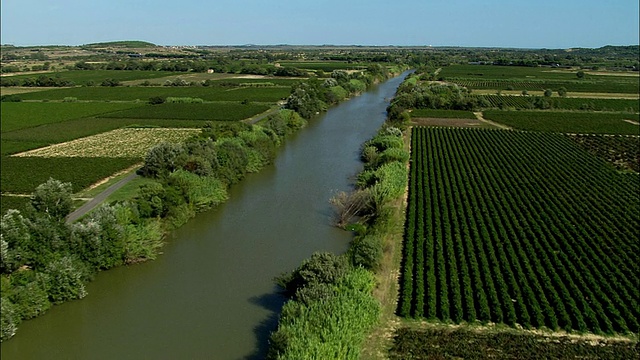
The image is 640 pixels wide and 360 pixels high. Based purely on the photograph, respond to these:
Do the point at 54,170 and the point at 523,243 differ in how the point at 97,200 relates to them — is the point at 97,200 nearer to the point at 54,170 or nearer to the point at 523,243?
the point at 54,170

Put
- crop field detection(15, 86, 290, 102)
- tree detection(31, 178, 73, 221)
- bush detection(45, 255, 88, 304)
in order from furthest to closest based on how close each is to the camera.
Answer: crop field detection(15, 86, 290, 102) < tree detection(31, 178, 73, 221) < bush detection(45, 255, 88, 304)

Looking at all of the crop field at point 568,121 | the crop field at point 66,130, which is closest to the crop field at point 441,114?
the crop field at point 568,121

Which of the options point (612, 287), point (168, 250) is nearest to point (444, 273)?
point (612, 287)

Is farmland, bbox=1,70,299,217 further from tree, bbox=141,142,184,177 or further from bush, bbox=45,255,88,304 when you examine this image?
bush, bbox=45,255,88,304

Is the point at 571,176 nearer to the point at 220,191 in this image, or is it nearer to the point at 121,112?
the point at 220,191

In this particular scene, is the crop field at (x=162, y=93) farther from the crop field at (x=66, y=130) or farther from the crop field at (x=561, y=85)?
the crop field at (x=561, y=85)

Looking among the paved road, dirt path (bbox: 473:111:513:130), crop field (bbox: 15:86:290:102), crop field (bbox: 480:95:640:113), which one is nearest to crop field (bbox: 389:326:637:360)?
the paved road

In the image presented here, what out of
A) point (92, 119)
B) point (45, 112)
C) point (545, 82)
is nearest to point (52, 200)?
point (92, 119)
